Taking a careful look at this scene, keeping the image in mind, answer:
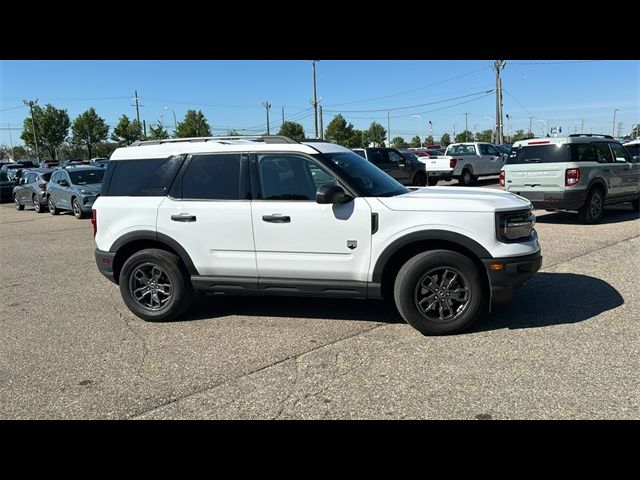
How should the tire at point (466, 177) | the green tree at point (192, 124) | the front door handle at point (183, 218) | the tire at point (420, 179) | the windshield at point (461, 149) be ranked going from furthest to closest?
the green tree at point (192, 124) < the windshield at point (461, 149) < the tire at point (466, 177) < the tire at point (420, 179) < the front door handle at point (183, 218)

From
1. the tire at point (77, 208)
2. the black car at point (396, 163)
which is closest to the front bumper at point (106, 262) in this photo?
the tire at point (77, 208)

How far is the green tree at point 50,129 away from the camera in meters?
64.8

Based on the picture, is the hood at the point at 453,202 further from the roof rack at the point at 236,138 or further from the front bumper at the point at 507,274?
the roof rack at the point at 236,138

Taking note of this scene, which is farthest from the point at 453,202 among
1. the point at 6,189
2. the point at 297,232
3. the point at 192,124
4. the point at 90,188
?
the point at 192,124

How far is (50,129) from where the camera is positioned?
64750mm

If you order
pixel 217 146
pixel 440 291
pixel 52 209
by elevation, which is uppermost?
pixel 217 146

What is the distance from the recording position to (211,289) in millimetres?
5426

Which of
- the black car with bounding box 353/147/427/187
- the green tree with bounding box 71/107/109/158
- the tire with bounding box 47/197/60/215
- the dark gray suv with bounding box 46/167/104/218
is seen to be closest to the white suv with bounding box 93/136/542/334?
the dark gray suv with bounding box 46/167/104/218

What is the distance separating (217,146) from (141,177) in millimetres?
922

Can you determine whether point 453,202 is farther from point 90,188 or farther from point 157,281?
point 90,188

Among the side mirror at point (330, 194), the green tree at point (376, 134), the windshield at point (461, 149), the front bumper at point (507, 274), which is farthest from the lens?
the green tree at point (376, 134)

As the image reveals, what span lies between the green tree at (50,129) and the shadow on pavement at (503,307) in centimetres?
6796
